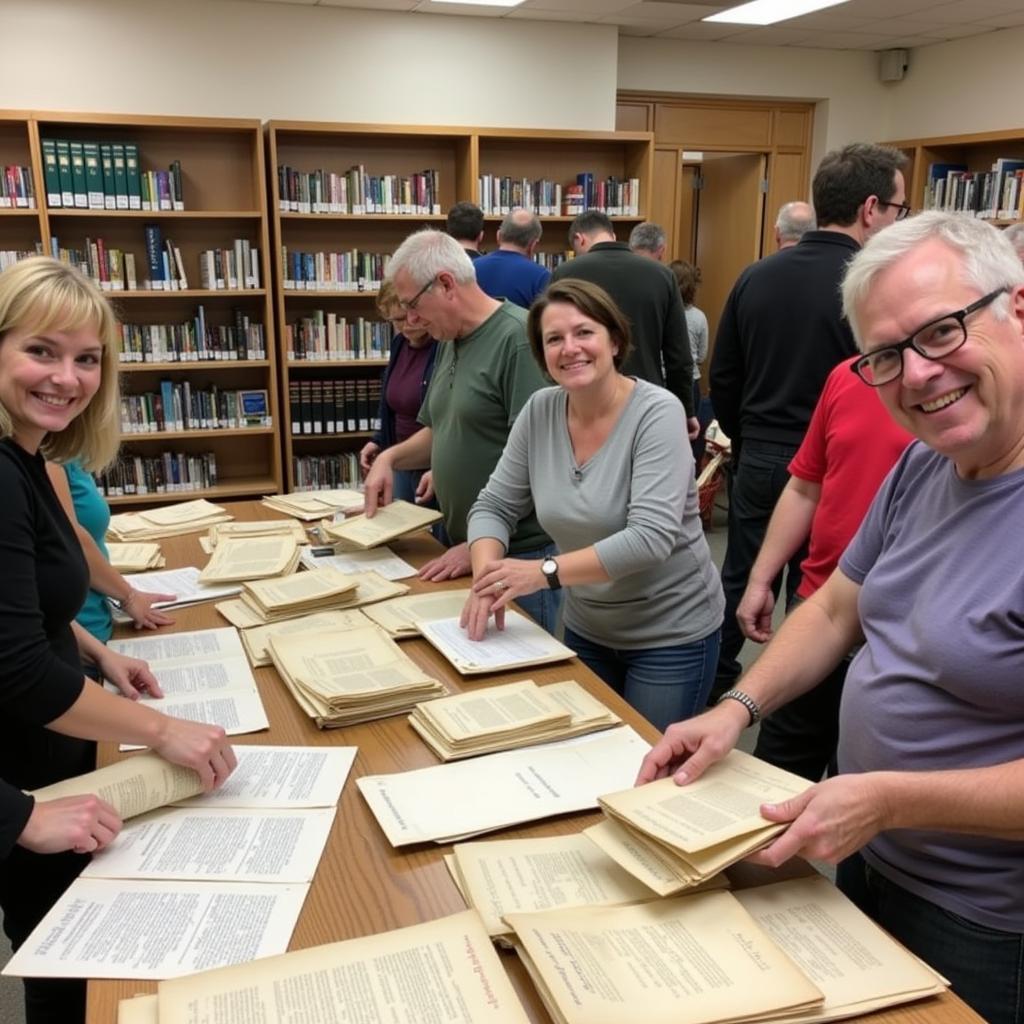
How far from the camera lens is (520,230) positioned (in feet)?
14.2

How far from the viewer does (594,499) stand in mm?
1899

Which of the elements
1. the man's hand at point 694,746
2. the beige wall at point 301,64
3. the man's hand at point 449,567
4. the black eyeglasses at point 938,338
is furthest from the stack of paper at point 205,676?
the beige wall at point 301,64

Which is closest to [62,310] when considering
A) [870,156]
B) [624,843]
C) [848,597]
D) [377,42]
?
[624,843]

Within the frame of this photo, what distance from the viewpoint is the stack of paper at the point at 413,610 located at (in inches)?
74.7

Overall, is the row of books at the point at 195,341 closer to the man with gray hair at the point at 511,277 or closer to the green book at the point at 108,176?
the green book at the point at 108,176

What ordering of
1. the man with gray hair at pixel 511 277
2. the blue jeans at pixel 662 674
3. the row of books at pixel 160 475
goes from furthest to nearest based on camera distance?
1. the row of books at pixel 160 475
2. the man with gray hair at pixel 511 277
3. the blue jeans at pixel 662 674

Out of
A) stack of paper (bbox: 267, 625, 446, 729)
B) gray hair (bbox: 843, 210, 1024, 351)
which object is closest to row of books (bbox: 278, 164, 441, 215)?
stack of paper (bbox: 267, 625, 446, 729)

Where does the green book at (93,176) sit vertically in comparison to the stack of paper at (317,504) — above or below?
above

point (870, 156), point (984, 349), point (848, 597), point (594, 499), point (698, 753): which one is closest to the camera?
point (984, 349)

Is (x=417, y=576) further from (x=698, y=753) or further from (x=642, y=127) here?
(x=642, y=127)

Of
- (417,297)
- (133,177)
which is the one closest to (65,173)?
(133,177)

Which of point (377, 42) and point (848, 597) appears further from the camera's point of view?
point (377, 42)

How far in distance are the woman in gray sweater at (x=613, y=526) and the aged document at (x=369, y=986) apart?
89cm

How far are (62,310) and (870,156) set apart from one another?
7.71 feet
